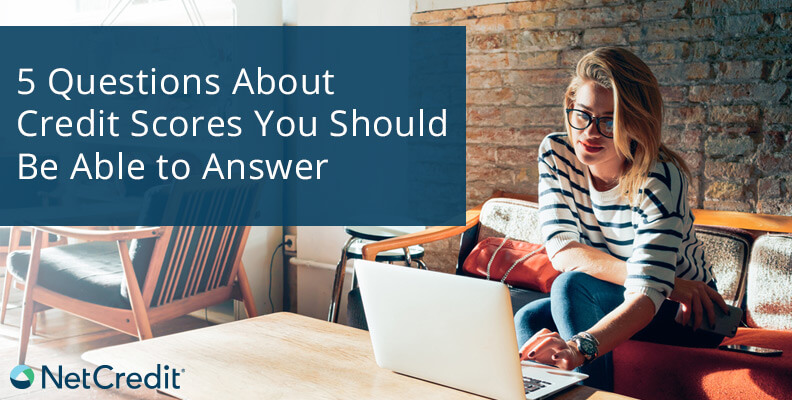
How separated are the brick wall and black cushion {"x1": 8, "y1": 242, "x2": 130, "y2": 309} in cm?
155

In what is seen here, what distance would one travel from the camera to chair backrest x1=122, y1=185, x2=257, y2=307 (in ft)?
8.90

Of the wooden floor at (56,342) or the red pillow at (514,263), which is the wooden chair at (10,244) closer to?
the wooden floor at (56,342)

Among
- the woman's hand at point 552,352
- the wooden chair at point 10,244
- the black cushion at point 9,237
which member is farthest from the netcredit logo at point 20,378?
the woman's hand at point 552,352

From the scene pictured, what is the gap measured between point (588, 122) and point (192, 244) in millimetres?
1868

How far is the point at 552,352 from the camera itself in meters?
1.23

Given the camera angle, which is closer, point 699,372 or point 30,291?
point 699,372

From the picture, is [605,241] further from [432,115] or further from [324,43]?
[324,43]

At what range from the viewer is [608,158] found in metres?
1.62

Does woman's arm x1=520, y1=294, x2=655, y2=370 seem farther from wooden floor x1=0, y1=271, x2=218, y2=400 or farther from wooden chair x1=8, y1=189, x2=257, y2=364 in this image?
wooden floor x1=0, y1=271, x2=218, y2=400

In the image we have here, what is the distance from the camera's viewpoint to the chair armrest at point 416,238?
2391 mm

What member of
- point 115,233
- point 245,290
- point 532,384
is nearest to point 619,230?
point 532,384

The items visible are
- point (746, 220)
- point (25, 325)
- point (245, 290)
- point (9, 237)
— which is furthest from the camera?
point (9, 237)

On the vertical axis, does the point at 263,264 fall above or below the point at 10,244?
below

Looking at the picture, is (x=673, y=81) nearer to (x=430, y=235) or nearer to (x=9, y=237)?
(x=430, y=235)
